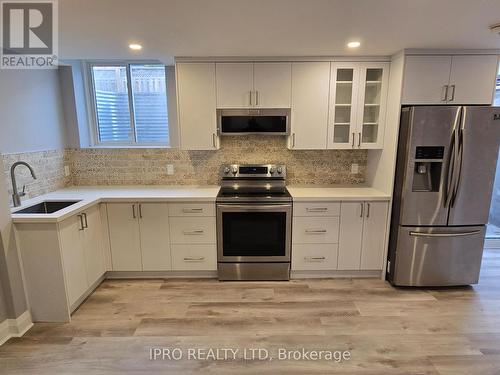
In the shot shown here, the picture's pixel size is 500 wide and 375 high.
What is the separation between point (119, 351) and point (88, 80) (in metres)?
2.97

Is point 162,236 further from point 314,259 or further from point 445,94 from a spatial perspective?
point 445,94

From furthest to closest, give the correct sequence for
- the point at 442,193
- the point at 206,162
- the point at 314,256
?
the point at 206,162
the point at 314,256
the point at 442,193

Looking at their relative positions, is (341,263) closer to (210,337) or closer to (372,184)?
(372,184)

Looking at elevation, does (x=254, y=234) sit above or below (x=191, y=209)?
below

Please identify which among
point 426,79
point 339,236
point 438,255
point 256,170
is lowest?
point 438,255

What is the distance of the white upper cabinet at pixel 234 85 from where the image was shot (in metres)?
2.81

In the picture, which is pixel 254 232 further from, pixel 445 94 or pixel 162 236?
pixel 445 94

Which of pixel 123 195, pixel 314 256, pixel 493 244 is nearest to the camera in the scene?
pixel 123 195

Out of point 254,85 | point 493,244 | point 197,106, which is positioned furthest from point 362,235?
point 493,244

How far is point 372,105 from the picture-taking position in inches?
115

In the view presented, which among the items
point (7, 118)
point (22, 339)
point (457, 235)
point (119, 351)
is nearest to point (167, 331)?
point (119, 351)

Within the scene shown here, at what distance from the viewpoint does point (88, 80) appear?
3.31 metres

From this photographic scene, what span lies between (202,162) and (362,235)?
1.99m

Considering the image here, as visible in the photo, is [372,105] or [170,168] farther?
[170,168]
